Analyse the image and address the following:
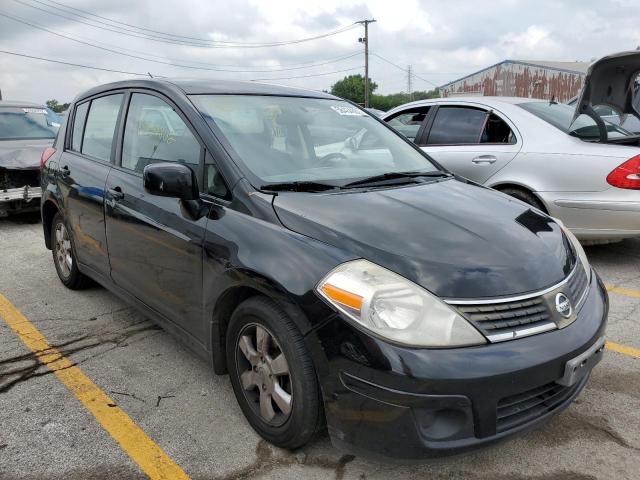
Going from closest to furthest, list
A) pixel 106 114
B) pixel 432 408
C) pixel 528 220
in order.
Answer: pixel 432 408 → pixel 528 220 → pixel 106 114

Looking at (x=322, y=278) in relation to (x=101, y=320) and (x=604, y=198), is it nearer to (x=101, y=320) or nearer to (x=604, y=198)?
(x=101, y=320)

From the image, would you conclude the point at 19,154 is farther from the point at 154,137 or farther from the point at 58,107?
the point at 58,107

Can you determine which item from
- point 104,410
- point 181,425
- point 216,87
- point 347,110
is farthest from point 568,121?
point 104,410

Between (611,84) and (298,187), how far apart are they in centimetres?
366

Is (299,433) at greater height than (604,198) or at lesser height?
lesser

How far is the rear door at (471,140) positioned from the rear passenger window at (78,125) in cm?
341

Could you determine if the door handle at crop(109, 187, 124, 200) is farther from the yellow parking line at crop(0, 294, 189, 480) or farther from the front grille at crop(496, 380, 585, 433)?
the front grille at crop(496, 380, 585, 433)

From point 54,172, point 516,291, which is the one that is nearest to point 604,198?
point 516,291

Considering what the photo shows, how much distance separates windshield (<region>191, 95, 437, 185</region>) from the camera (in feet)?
9.29

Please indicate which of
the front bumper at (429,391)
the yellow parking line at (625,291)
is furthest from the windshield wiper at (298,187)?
the yellow parking line at (625,291)

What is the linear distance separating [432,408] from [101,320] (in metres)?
2.93

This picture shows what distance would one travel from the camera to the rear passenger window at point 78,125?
14.1ft

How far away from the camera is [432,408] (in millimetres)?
1904

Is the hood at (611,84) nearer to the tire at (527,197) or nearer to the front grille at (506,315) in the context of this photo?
the tire at (527,197)
